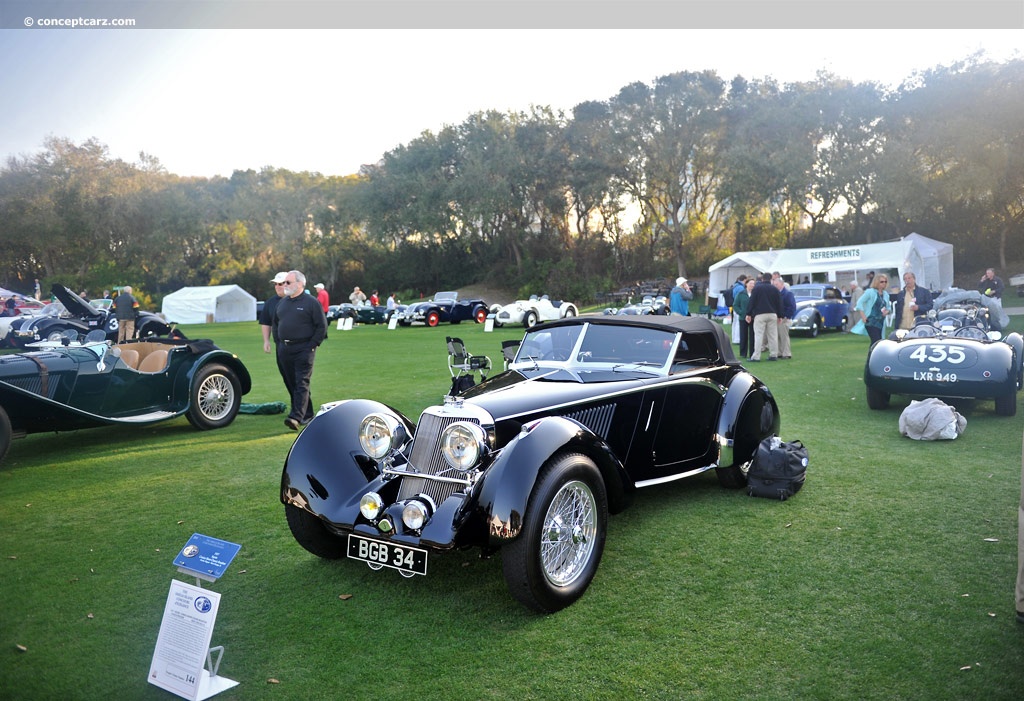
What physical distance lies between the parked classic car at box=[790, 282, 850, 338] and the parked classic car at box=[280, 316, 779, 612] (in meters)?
14.7

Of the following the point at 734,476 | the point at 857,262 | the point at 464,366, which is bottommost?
the point at 734,476

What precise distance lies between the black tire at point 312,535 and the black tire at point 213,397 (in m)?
4.71

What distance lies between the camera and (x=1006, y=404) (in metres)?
7.85

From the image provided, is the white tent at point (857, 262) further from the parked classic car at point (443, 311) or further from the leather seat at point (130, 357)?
the leather seat at point (130, 357)

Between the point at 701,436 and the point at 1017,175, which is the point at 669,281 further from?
the point at 701,436

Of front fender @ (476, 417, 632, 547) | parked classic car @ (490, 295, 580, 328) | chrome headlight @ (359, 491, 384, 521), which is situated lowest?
chrome headlight @ (359, 491, 384, 521)

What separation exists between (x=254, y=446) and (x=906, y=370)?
7258mm

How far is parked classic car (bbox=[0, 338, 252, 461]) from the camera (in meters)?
6.89

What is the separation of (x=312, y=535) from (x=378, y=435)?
700mm

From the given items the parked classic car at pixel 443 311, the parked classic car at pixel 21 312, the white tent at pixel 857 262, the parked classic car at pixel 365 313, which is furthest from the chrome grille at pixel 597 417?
the parked classic car at pixel 365 313

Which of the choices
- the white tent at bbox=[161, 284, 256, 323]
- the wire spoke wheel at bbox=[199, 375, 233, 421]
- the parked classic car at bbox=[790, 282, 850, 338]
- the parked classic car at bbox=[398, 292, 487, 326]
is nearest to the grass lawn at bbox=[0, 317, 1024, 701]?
the wire spoke wheel at bbox=[199, 375, 233, 421]

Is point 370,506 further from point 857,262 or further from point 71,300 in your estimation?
point 857,262

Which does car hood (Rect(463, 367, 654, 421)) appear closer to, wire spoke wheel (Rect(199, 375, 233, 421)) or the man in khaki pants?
the man in khaki pants

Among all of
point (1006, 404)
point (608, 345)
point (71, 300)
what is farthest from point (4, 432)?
point (1006, 404)
